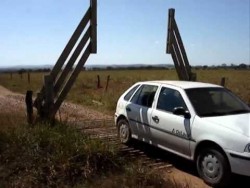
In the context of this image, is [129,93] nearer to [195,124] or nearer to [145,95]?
[145,95]

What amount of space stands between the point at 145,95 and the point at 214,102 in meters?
1.72

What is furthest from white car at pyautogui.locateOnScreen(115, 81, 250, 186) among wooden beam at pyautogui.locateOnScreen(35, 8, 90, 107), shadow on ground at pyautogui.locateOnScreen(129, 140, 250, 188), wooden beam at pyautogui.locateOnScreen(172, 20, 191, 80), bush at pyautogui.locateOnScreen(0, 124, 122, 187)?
wooden beam at pyautogui.locateOnScreen(172, 20, 191, 80)

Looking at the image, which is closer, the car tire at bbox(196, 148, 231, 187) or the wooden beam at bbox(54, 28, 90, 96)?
the car tire at bbox(196, 148, 231, 187)

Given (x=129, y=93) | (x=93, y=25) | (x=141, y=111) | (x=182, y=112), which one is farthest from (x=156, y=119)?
(x=93, y=25)

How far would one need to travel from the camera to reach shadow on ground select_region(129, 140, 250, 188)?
636 cm

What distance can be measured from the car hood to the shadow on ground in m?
0.70

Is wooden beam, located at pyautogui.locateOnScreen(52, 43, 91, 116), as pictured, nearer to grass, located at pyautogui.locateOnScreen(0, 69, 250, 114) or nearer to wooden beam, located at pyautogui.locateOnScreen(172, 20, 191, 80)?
wooden beam, located at pyautogui.locateOnScreen(172, 20, 191, 80)

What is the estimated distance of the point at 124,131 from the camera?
895 centimetres

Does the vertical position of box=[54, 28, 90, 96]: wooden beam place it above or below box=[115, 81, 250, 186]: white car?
above

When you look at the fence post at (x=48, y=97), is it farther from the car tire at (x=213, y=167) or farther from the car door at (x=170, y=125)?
the car tire at (x=213, y=167)

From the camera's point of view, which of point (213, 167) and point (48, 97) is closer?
point (213, 167)

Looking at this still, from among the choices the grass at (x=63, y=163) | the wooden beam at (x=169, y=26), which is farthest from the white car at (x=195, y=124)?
the wooden beam at (x=169, y=26)

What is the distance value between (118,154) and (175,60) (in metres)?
5.03

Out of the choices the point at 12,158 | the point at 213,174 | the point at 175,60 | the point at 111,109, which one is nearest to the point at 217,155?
the point at 213,174
